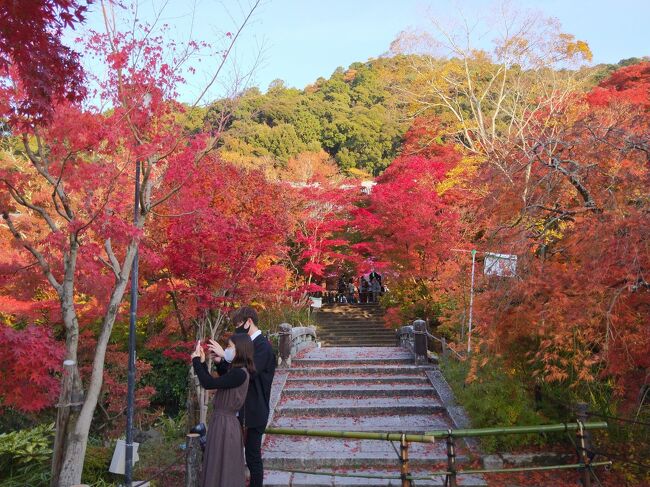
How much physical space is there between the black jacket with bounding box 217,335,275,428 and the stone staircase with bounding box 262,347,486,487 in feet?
→ 5.74

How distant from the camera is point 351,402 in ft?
28.3

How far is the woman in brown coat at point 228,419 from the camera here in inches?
156

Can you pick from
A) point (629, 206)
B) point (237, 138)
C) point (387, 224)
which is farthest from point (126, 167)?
point (237, 138)

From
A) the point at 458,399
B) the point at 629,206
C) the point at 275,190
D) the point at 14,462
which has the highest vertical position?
the point at 275,190

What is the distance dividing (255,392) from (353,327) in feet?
54.0

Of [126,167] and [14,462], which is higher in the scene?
[126,167]

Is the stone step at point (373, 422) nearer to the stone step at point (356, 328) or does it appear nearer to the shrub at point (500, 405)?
the shrub at point (500, 405)

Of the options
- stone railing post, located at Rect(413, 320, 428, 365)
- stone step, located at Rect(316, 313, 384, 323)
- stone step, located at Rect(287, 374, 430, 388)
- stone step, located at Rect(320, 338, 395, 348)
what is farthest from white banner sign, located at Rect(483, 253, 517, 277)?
stone step, located at Rect(316, 313, 384, 323)

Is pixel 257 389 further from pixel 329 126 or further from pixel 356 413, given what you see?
pixel 329 126

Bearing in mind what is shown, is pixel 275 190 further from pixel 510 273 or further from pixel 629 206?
pixel 629 206

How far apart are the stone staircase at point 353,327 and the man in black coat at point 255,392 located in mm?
14074

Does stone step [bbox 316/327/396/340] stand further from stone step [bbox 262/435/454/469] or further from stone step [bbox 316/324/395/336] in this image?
stone step [bbox 262/435/454/469]

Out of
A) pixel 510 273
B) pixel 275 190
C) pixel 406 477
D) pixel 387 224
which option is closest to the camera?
pixel 406 477

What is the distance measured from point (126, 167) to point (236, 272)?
10.6 ft
